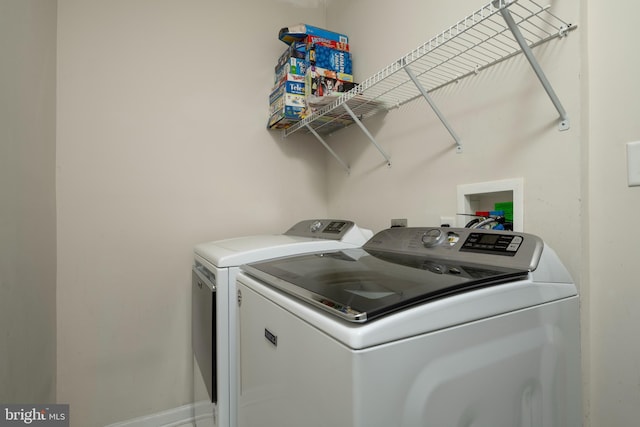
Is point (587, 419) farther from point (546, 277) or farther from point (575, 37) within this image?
point (575, 37)

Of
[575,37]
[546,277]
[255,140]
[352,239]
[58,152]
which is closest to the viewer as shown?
[546,277]

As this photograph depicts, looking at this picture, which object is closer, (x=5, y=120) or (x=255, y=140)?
(x=5, y=120)

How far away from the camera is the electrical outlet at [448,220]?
1.33 metres

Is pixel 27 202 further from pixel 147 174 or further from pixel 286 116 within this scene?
pixel 286 116

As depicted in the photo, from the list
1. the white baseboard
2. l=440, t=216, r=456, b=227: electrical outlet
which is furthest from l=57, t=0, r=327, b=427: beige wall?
l=440, t=216, r=456, b=227: electrical outlet

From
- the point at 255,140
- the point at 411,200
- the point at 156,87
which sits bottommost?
the point at 411,200

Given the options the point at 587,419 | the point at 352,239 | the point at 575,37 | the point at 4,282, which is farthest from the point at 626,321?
the point at 4,282

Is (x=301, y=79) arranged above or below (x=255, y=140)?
above

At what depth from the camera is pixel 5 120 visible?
3.44 ft

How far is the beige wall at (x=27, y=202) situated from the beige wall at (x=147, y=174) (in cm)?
11

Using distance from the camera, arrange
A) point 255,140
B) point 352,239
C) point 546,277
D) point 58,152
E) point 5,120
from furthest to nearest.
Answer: point 255,140 → point 58,152 → point 352,239 → point 5,120 → point 546,277

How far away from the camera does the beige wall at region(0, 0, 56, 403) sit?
3.44 ft

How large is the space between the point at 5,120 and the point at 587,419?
2089 millimetres

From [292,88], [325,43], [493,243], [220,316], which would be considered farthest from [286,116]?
[493,243]
